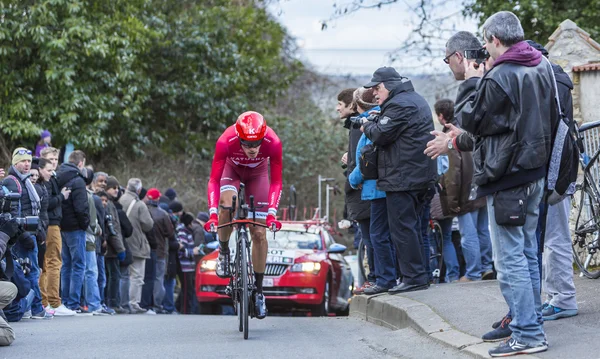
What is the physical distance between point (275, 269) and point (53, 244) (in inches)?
140

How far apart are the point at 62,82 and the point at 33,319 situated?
11.5 meters

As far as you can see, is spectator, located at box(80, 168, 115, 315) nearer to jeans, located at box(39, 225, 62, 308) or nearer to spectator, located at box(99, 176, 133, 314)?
spectator, located at box(99, 176, 133, 314)

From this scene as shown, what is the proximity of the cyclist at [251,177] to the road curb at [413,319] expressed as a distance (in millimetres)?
1204

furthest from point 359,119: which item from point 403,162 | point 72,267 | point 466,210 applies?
point 72,267

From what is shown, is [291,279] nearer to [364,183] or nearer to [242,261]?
[364,183]

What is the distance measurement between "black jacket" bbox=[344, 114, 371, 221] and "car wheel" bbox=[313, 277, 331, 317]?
168 inches

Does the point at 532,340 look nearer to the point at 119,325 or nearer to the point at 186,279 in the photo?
the point at 119,325

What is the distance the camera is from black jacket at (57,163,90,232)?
13469 millimetres

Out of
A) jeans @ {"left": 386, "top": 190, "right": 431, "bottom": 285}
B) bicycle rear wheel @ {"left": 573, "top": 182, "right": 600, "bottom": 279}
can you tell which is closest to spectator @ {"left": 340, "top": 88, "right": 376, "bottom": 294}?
jeans @ {"left": 386, "top": 190, "right": 431, "bottom": 285}

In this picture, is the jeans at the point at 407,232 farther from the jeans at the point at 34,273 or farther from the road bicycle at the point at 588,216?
the jeans at the point at 34,273

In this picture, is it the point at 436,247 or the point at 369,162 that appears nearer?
the point at 369,162

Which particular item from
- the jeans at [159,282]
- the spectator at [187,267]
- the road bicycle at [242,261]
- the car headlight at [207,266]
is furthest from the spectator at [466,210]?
the spectator at [187,267]

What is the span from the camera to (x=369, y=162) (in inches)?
401

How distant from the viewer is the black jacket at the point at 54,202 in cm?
1290
